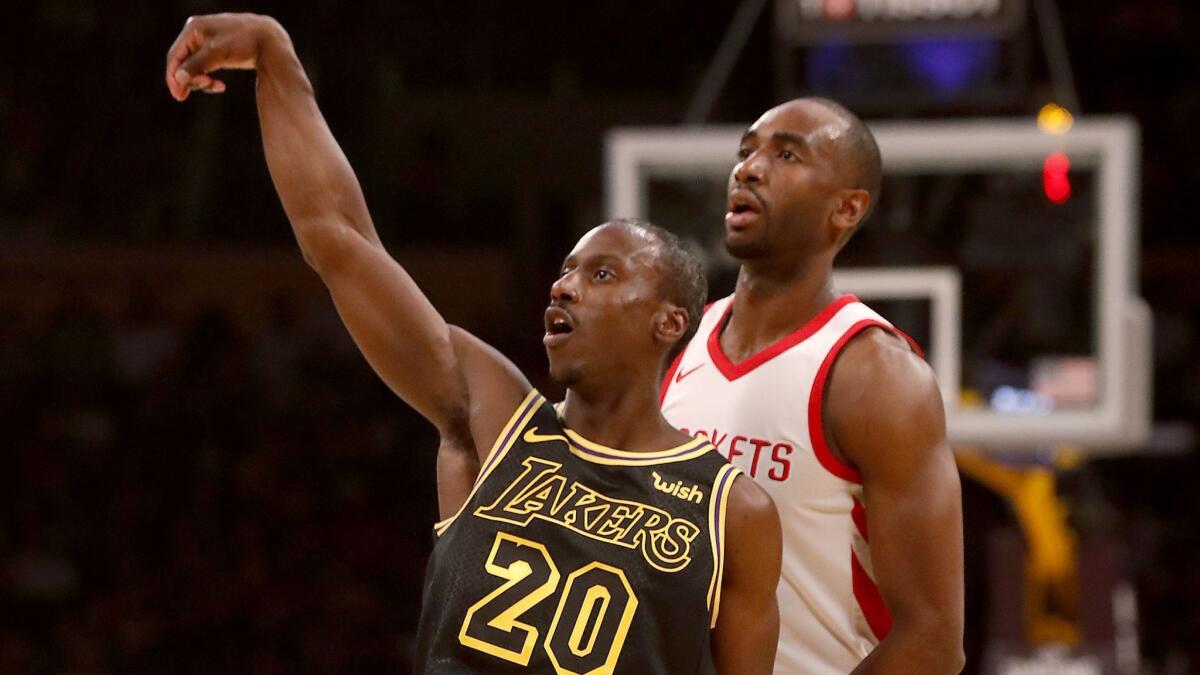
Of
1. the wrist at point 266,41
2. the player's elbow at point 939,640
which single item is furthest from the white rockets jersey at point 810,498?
the wrist at point 266,41

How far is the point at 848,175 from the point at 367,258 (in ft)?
2.93

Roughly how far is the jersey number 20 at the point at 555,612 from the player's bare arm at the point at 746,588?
0.55 ft

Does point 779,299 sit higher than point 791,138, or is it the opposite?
point 791,138

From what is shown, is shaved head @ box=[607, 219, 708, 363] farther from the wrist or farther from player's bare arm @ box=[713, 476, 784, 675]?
the wrist

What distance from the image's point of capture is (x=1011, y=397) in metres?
5.98

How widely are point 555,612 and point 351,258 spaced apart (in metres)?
0.65

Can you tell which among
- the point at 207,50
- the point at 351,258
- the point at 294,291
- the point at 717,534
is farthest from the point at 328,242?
the point at 294,291

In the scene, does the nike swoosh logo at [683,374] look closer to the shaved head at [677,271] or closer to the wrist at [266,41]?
the shaved head at [677,271]

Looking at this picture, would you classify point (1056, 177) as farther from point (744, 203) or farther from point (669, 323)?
point (669, 323)

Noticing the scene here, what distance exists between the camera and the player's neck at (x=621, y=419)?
2.71 metres

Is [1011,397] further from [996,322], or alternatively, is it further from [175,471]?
[175,471]

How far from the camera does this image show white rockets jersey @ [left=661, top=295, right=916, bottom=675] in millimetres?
2928

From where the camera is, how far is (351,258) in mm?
2746

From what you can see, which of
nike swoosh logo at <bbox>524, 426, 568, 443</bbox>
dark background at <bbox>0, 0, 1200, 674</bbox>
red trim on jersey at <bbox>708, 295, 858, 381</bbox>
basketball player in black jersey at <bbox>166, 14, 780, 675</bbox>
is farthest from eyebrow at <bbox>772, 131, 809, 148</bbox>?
dark background at <bbox>0, 0, 1200, 674</bbox>
